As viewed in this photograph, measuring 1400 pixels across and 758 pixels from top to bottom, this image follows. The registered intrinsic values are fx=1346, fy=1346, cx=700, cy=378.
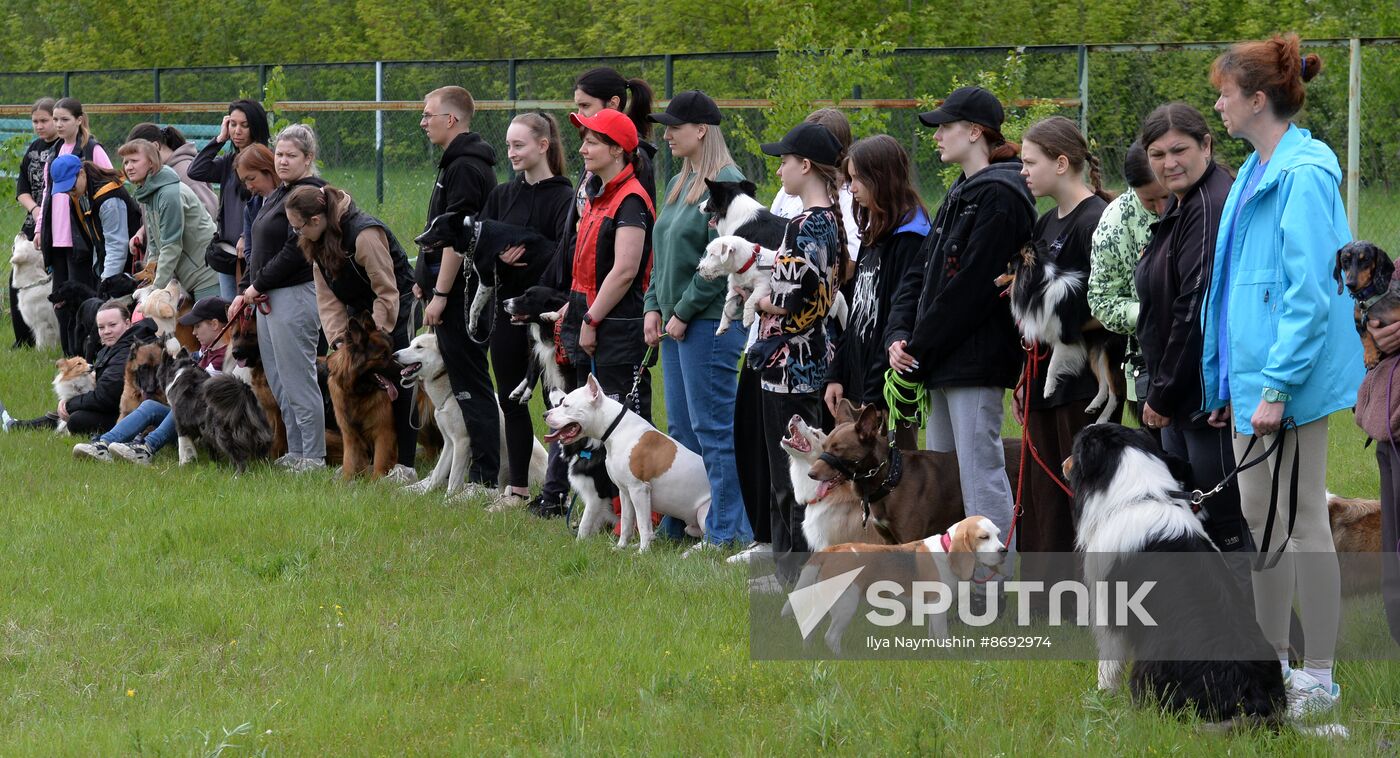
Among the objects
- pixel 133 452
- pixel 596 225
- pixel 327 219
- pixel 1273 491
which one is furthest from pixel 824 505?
pixel 133 452

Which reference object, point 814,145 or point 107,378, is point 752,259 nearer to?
point 814,145

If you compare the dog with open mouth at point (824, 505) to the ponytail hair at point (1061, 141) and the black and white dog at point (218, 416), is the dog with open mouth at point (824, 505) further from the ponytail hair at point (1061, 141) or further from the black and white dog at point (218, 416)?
the black and white dog at point (218, 416)

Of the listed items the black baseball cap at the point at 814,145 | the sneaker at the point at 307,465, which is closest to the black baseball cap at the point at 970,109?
the black baseball cap at the point at 814,145

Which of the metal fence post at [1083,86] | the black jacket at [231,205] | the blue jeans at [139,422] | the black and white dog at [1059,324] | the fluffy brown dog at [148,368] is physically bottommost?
the blue jeans at [139,422]

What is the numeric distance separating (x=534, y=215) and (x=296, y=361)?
2078 millimetres

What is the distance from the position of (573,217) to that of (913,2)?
712 inches

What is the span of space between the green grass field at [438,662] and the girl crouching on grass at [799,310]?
18.9 inches

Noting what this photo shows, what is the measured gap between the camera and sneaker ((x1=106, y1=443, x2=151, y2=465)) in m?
9.10

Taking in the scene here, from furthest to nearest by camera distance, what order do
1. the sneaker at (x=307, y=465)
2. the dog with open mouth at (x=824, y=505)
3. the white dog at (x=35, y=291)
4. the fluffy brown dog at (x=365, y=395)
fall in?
the white dog at (x=35, y=291)
the sneaker at (x=307, y=465)
the fluffy brown dog at (x=365, y=395)
the dog with open mouth at (x=824, y=505)

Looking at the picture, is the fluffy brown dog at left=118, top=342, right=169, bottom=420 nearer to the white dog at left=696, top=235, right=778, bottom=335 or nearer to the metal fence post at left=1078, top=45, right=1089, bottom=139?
the white dog at left=696, top=235, right=778, bottom=335

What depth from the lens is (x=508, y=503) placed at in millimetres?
7941

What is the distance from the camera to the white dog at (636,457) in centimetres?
689

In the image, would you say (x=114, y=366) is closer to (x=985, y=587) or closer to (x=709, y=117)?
(x=709, y=117)

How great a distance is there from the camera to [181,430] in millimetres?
8961
